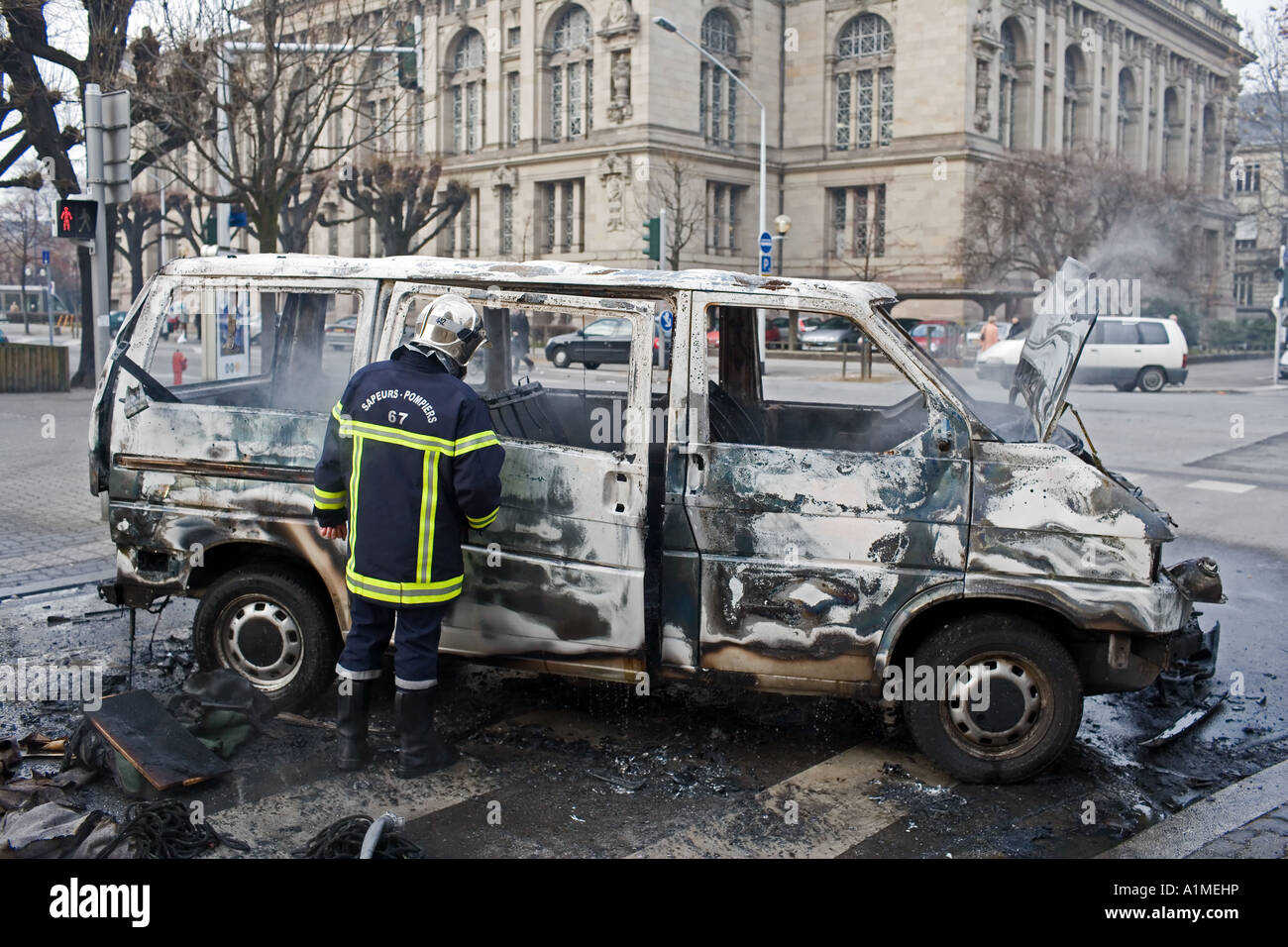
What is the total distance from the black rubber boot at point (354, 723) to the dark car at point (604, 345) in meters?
1.72

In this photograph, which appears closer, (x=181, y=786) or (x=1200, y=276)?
(x=181, y=786)

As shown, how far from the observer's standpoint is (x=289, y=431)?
5.28 metres

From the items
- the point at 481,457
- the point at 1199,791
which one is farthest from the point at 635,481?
the point at 1199,791

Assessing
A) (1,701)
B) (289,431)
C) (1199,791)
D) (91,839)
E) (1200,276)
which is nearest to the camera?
(91,839)

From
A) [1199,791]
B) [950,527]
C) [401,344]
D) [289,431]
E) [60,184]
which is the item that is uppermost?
[60,184]

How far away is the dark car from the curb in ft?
8.52

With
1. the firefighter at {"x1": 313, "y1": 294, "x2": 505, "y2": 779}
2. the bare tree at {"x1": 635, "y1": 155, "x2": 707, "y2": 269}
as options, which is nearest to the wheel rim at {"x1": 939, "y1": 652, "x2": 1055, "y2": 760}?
the firefighter at {"x1": 313, "y1": 294, "x2": 505, "y2": 779}

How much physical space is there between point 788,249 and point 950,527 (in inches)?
2126

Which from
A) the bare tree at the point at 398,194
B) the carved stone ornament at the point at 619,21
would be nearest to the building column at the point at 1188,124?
the carved stone ornament at the point at 619,21

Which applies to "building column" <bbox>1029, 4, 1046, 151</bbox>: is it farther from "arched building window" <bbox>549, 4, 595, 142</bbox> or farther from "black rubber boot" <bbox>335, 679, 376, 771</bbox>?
"black rubber boot" <bbox>335, 679, 376, 771</bbox>

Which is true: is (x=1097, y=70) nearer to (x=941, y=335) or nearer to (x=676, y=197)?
(x=676, y=197)

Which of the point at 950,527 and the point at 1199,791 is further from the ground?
the point at 950,527

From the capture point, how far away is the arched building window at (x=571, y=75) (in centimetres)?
5397

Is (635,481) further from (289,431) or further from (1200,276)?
(1200,276)
